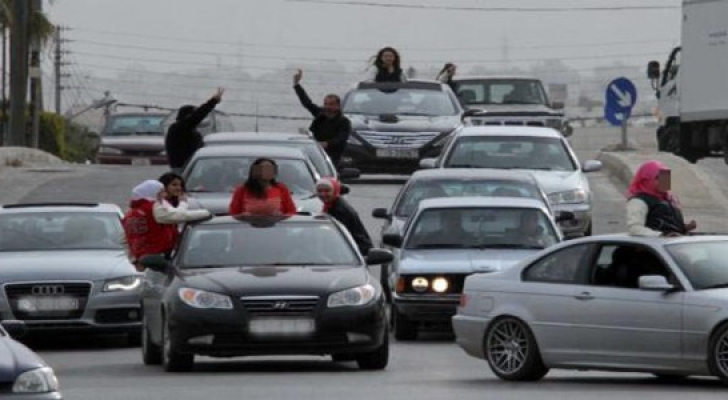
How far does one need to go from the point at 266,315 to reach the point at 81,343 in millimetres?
Result: 5938

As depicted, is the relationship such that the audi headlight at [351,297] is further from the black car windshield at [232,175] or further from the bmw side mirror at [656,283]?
the black car windshield at [232,175]

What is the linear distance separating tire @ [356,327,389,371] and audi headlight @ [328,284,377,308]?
1.16ft

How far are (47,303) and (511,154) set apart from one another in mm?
9990

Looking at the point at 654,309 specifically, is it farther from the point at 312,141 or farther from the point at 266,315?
the point at 312,141

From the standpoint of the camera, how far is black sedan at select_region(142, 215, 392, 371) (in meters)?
19.2

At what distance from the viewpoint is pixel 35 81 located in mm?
59625

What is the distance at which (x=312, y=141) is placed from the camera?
30.5 meters

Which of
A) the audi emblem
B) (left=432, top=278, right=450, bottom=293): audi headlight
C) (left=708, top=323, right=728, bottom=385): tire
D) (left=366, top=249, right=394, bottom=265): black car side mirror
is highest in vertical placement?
(left=366, top=249, right=394, bottom=265): black car side mirror

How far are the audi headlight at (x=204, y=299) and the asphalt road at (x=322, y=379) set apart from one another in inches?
22.6

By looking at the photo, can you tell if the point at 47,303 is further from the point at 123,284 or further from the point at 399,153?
the point at 399,153

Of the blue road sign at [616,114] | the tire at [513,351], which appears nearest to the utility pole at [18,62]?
the blue road sign at [616,114]

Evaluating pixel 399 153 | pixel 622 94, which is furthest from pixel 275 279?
pixel 622 94

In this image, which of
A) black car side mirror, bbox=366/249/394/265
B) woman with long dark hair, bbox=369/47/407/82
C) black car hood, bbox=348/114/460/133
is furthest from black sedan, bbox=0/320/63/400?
woman with long dark hair, bbox=369/47/407/82

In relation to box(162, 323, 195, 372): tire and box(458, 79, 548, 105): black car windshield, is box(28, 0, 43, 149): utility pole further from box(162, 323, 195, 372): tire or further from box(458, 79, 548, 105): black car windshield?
box(162, 323, 195, 372): tire
